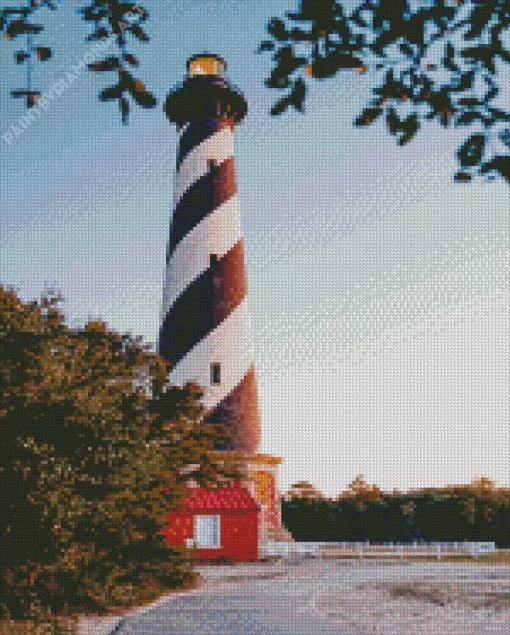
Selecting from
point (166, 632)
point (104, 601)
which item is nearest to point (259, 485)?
point (104, 601)

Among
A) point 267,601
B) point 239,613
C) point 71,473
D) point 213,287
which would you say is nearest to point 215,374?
point 213,287

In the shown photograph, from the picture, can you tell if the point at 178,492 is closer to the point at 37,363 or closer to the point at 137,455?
the point at 137,455

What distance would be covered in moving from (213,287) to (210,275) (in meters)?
0.43

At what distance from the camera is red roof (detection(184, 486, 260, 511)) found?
77.1ft

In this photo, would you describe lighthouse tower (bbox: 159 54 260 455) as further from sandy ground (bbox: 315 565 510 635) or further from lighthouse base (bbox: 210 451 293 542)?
sandy ground (bbox: 315 565 510 635)

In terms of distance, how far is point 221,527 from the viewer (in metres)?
23.4

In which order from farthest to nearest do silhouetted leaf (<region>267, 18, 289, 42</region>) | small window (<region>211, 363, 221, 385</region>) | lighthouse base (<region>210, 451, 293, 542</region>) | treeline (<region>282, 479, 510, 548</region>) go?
treeline (<region>282, 479, 510, 548</region>), lighthouse base (<region>210, 451, 293, 542</region>), small window (<region>211, 363, 221, 385</region>), silhouetted leaf (<region>267, 18, 289, 42</region>)

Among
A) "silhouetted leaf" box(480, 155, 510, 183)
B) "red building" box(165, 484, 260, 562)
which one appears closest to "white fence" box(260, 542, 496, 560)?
"red building" box(165, 484, 260, 562)

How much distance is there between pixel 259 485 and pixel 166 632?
639 inches

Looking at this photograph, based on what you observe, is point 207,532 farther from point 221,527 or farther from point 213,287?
point 213,287

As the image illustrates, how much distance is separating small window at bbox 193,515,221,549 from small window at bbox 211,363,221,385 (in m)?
4.28

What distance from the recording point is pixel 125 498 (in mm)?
10797

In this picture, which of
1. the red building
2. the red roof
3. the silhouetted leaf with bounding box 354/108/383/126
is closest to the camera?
the silhouetted leaf with bounding box 354/108/383/126

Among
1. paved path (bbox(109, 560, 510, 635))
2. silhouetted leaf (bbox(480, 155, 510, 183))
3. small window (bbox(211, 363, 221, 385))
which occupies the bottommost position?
paved path (bbox(109, 560, 510, 635))
